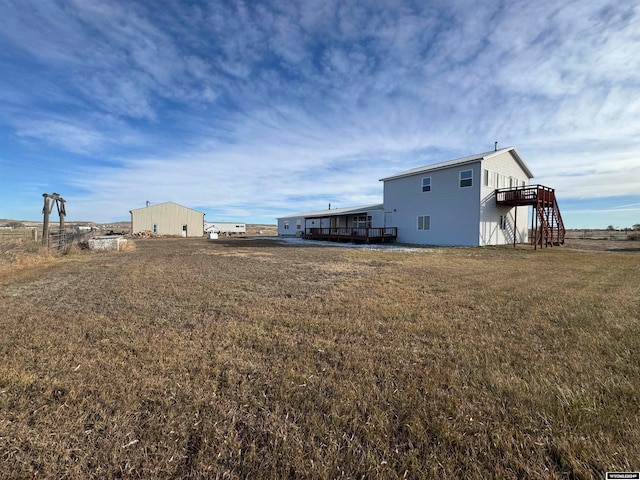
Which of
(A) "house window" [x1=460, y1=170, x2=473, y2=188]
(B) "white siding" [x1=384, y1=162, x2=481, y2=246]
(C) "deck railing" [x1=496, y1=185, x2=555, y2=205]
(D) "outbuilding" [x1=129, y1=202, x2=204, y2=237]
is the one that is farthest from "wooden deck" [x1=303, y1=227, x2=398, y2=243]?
(D) "outbuilding" [x1=129, y1=202, x2=204, y2=237]

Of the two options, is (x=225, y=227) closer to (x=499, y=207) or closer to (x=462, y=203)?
(x=462, y=203)

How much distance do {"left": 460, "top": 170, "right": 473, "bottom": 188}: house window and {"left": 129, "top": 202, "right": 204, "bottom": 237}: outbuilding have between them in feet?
123

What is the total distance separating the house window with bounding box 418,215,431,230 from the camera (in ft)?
72.7

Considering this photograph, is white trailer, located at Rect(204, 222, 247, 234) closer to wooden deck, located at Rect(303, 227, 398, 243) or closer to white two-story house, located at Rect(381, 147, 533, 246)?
wooden deck, located at Rect(303, 227, 398, 243)

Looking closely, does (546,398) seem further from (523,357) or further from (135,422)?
(135,422)

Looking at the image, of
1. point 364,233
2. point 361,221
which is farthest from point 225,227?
point 364,233

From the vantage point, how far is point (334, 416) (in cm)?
226

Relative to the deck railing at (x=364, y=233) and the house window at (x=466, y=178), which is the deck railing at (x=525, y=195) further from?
the deck railing at (x=364, y=233)

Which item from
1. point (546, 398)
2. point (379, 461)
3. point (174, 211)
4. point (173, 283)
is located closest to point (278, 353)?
point (379, 461)

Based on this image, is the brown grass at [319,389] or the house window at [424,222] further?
the house window at [424,222]

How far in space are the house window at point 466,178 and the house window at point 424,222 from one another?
3.36m

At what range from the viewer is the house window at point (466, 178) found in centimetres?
1950

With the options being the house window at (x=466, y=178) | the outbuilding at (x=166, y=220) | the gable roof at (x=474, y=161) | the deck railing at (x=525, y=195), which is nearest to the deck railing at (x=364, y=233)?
the gable roof at (x=474, y=161)

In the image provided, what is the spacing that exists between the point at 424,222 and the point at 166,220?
35550mm
